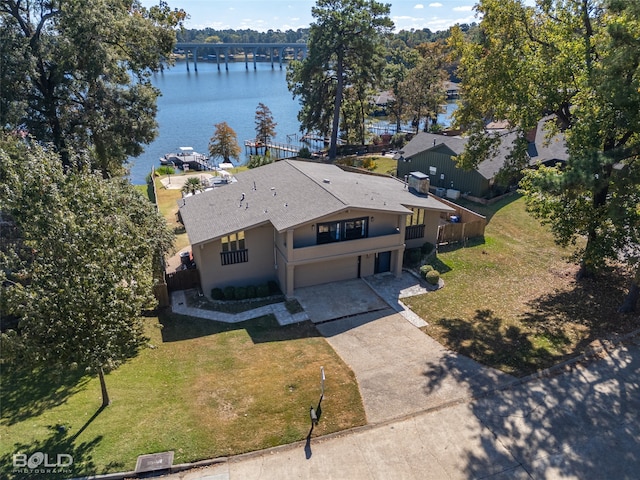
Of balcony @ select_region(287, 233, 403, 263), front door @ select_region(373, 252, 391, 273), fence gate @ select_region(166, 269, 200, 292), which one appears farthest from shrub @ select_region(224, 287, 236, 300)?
front door @ select_region(373, 252, 391, 273)

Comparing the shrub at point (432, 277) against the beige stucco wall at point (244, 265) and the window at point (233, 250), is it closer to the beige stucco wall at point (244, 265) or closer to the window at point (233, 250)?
the beige stucco wall at point (244, 265)

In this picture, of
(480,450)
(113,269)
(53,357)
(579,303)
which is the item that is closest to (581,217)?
(579,303)

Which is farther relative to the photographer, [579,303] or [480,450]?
[579,303]

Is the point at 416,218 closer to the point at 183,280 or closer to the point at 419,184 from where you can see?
the point at 419,184

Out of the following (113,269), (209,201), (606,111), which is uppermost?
(606,111)

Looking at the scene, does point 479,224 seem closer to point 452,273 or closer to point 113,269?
point 452,273

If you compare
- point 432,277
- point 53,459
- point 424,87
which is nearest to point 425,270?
point 432,277

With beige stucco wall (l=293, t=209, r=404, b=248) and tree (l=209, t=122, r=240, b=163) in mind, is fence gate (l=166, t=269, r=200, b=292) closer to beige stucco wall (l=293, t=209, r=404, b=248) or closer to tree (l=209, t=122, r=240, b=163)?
beige stucco wall (l=293, t=209, r=404, b=248)
